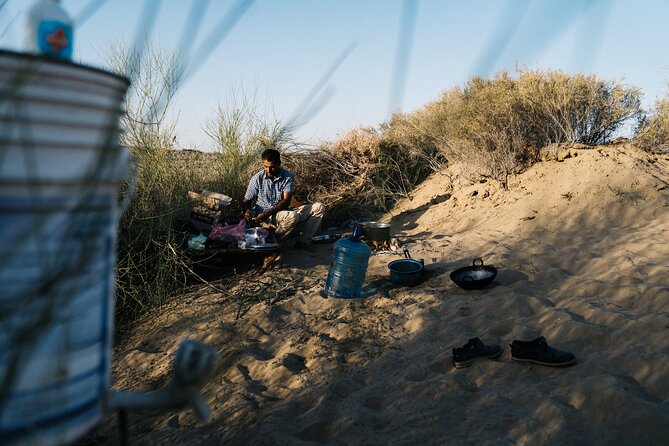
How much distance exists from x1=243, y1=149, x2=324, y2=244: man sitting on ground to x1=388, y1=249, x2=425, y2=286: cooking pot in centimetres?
173

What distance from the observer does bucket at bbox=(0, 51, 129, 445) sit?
0.77m

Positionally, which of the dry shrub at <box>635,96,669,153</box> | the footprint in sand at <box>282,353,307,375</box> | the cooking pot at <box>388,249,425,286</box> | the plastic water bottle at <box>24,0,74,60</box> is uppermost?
the dry shrub at <box>635,96,669,153</box>

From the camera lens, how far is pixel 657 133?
7703 millimetres

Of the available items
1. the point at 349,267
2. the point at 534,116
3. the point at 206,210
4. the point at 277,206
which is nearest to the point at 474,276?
the point at 349,267

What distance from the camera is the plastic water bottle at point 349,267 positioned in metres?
4.75

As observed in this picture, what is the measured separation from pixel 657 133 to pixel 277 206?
5467 millimetres

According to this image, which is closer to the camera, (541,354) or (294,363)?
(541,354)

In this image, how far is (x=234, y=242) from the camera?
5547 millimetres

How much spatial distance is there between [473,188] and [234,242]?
4316 mm

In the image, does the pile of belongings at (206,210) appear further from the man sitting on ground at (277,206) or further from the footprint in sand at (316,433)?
the footprint in sand at (316,433)

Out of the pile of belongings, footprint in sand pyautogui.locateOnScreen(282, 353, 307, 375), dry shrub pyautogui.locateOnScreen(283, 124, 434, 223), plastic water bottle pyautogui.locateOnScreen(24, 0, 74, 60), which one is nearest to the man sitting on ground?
the pile of belongings

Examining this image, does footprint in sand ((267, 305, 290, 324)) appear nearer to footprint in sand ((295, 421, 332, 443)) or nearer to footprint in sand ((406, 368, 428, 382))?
footprint in sand ((406, 368, 428, 382))

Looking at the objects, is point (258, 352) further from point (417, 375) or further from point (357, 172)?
point (357, 172)

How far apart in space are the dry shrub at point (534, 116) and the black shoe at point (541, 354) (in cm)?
499
